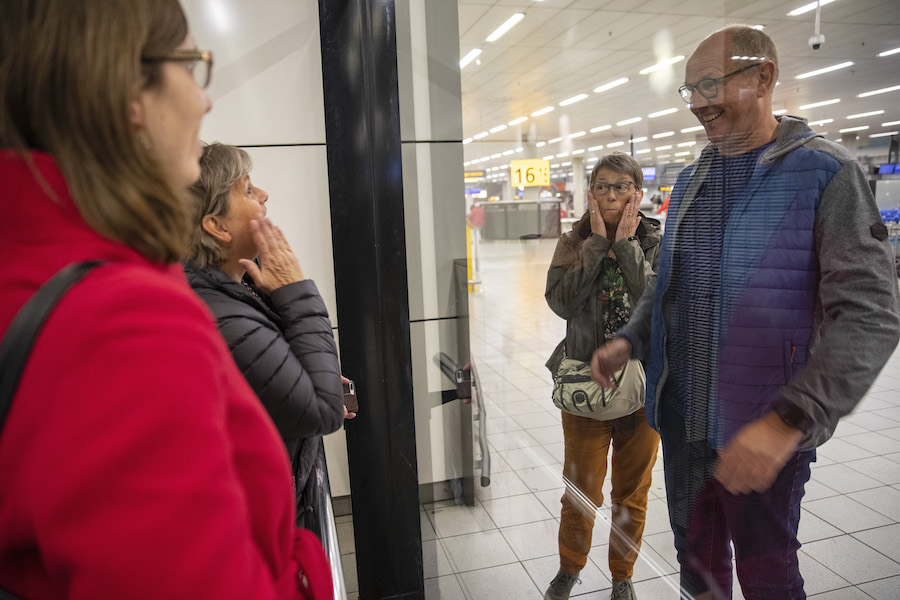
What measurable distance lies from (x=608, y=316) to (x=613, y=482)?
16.7 inches

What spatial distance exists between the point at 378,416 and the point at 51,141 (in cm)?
217

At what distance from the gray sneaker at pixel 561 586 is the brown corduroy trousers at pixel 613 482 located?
0.04 metres

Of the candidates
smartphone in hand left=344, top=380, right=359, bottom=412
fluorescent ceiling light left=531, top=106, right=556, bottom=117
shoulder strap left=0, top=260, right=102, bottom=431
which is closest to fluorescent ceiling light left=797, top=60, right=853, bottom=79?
fluorescent ceiling light left=531, top=106, right=556, bottom=117

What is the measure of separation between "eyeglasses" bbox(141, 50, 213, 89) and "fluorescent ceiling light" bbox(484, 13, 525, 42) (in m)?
0.66

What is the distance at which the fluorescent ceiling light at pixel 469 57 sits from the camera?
1.58m

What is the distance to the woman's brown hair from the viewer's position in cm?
58

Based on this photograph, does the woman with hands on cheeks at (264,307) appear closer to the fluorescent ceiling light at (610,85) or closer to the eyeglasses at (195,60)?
the eyeglasses at (195,60)

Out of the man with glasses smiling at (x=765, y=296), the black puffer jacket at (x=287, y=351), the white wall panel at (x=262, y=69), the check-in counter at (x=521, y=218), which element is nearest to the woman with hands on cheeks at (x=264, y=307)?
the black puffer jacket at (x=287, y=351)

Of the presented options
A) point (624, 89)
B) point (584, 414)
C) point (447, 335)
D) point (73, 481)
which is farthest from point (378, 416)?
point (73, 481)

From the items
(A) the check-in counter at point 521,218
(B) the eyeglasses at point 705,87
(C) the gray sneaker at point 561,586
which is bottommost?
(C) the gray sneaker at point 561,586

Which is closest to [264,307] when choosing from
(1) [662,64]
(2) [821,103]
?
(1) [662,64]

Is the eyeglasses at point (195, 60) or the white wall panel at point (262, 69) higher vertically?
the white wall panel at point (262, 69)

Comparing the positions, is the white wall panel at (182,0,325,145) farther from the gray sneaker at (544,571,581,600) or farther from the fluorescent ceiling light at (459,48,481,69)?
the gray sneaker at (544,571,581,600)

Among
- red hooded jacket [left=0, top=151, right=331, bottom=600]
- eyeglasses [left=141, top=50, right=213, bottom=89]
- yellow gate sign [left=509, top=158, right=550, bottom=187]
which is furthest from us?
yellow gate sign [left=509, top=158, right=550, bottom=187]
